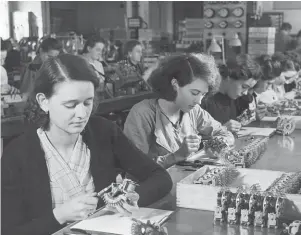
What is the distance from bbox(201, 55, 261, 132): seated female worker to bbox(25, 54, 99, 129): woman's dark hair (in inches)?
71.1

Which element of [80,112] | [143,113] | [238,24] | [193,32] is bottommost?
A: [143,113]

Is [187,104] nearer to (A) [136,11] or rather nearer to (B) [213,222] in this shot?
(B) [213,222]

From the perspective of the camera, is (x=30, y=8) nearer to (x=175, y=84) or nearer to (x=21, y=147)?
(x=175, y=84)

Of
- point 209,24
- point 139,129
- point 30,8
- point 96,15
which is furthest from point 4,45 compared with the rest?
point 96,15

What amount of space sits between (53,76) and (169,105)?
1117 millimetres

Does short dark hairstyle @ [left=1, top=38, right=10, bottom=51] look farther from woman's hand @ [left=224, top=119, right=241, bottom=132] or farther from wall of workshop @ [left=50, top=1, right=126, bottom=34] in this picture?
wall of workshop @ [left=50, top=1, right=126, bottom=34]

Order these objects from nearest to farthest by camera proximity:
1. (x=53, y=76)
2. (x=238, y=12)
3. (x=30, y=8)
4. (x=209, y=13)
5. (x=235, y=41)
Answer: (x=53, y=76), (x=235, y=41), (x=238, y=12), (x=209, y=13), (x=30, y=8)

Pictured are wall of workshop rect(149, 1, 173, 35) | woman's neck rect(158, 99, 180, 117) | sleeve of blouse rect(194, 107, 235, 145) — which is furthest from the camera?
wall of workshop rect(149, 1, 173, 35)

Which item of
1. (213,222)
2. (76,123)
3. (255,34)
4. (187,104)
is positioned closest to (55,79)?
(76,123)

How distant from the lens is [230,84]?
12.1 ft

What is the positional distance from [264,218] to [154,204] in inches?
16.8

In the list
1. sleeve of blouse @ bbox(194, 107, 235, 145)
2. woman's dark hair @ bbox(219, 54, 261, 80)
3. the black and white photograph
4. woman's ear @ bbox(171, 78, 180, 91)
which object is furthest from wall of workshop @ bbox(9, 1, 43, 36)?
woman's ear @ bbox(171, 78, 180, 91)

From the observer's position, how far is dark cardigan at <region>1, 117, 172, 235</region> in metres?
1.61

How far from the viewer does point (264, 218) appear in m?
1.58
